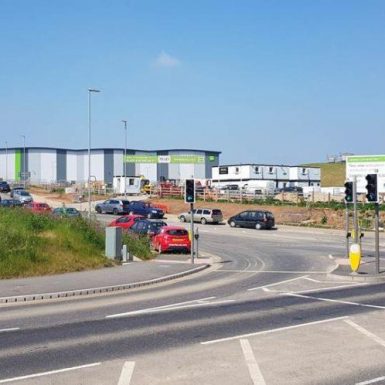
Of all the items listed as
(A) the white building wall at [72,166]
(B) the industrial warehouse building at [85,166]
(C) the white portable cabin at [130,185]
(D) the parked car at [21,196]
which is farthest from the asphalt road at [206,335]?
(A) the white building wall at [72,166]

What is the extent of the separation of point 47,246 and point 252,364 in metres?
16.2

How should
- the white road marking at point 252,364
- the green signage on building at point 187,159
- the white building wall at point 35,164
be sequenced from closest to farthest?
the white road marking at point 252,364
the green signage on building at point 187,159
the white building wall at point 35,164

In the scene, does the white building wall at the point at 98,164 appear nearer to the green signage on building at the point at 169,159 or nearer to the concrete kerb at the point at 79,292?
the green signage on building at the point at 169,159

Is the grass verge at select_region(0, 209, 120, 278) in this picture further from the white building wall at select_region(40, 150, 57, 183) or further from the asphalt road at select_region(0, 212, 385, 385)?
the white building wall at select_region(40, 150, 57, 183)

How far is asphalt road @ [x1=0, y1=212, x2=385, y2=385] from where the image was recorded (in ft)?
31.4

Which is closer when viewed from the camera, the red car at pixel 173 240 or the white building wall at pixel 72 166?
the red car at pixel 173 240

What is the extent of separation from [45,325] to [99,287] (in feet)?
19.8

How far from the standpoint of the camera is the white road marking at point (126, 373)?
9.06m

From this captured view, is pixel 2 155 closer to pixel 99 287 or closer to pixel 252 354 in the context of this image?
pixel 99 287

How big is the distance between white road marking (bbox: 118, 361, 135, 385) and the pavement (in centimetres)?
836

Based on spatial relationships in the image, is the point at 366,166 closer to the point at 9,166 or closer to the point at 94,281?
the point at 94,281

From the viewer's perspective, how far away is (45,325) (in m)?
13.9

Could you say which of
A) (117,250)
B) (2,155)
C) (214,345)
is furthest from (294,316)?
(2,155)

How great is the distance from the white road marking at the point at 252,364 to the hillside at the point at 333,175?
4616 inches
